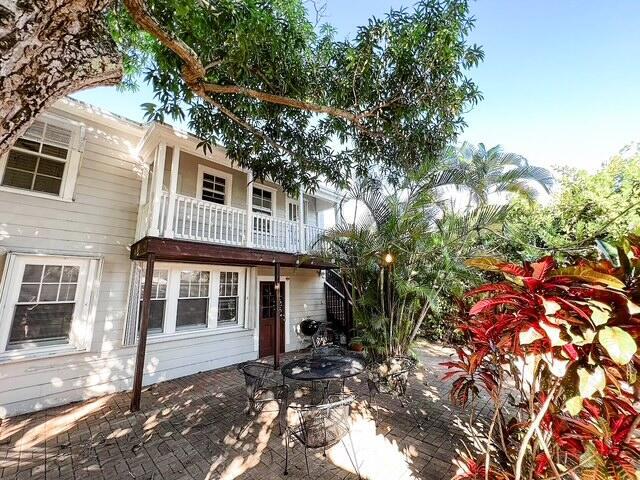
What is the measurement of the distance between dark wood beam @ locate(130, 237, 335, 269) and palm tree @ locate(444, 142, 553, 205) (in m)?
4.57

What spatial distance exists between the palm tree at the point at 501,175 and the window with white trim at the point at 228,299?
6.44 m

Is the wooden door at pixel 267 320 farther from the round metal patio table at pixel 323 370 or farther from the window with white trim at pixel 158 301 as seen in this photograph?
the round metal patio table at pixel 323 370

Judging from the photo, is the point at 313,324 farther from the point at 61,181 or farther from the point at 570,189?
the point at 570,189

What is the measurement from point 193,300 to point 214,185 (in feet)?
10.5

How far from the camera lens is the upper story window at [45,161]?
499 centimetres

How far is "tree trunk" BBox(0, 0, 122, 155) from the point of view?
1.07m

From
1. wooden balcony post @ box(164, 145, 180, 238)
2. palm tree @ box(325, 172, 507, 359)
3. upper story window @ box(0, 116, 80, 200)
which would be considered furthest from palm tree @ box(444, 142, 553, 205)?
upper story window @ box(0, 116, 80, 200)

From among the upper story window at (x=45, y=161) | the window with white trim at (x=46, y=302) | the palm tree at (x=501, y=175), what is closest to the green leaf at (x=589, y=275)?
the palm tree at (x=501, y=175)

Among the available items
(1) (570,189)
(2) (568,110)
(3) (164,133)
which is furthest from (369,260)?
(1) (570,189)

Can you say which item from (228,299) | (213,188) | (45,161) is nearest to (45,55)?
(45,161)

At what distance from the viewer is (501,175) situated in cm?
732

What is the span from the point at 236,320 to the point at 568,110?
32.9 ft

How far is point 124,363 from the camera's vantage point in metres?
5.55

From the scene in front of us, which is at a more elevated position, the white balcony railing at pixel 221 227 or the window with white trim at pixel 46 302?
the white balcony railing at pixel 221 227
